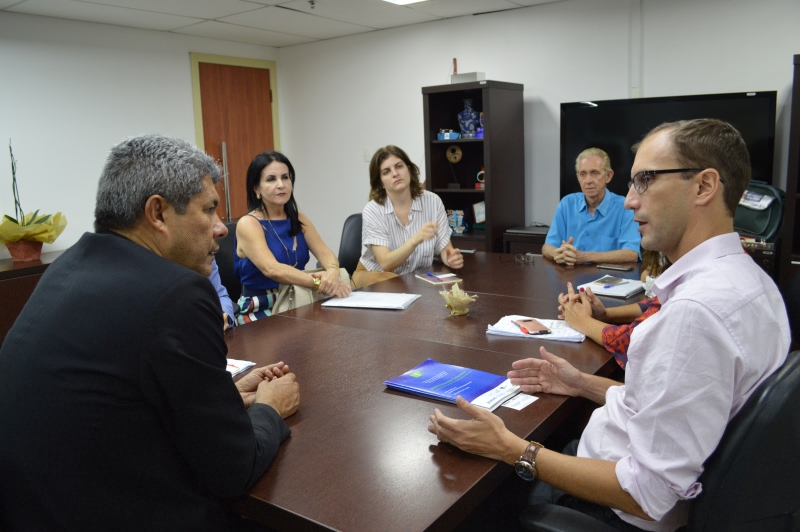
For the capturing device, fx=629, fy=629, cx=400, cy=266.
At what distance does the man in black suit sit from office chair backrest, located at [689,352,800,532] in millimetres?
789

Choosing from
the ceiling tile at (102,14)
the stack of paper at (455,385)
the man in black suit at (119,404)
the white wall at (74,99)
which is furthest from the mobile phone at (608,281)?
the ceiling tile at (102,14)

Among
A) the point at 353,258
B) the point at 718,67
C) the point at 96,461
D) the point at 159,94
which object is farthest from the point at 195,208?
the point at 159,94

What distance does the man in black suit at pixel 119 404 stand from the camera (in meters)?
1.04

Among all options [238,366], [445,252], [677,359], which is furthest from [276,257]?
[677,359]

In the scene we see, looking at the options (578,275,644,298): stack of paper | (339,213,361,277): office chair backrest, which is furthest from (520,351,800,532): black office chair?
(339,213,361,277): office chair backrest

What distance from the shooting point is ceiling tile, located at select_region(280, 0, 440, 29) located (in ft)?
14.8

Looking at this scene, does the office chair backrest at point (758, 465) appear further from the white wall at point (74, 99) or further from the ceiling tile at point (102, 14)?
the ceiling tile at point (102, 14)

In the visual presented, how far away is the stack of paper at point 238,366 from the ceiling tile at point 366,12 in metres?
3.37

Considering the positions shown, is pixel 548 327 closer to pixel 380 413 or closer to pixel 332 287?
pixel 380 413

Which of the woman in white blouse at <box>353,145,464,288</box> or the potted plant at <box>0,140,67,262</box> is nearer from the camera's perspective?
the woman in white blouse at <box>353,145,464,288</box>

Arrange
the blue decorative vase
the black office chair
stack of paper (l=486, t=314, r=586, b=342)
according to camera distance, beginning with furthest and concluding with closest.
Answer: the blue decorative vase, stack of paper (l=486, t=314, r=586, b=342), the black office chair

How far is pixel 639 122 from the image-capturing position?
14.3 feet

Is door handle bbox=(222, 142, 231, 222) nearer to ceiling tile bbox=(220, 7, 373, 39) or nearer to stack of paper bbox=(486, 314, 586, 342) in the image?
ceiling tile bbox=(220, 7, 373, 39)

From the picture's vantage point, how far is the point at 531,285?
2.77 metres
